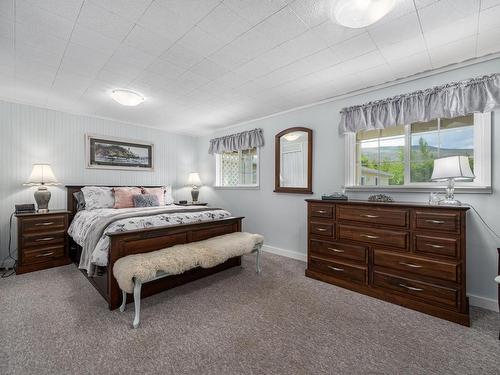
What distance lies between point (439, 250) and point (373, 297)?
0.81 metres

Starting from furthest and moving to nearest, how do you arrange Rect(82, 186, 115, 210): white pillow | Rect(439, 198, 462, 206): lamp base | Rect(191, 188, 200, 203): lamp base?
Rect(191, 188, 200, 203): lamp base < Rect(82, 186, 115, 210): white pillow < Rect(439, 198, 462, 206): lamp base

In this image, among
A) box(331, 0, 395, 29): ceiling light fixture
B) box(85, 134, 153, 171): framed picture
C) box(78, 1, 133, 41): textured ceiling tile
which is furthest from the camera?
box(85, 134, 153, 171): framed picture

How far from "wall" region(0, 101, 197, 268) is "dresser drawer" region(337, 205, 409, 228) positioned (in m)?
3.94

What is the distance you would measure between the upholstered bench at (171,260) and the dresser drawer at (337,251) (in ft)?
2.51

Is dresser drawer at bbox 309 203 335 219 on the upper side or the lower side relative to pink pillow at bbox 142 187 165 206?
lower

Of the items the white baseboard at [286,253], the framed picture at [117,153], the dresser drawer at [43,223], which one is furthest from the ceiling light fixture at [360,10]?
the framed picture at [117,153]

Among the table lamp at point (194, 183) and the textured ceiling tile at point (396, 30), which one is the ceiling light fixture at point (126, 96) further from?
the textured ceiling tile at point (396, 30)

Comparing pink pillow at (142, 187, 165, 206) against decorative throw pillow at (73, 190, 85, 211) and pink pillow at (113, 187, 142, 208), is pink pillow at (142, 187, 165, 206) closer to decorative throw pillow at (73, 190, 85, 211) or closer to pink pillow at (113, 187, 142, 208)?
pink pillow at (113, 187, 142, 208)

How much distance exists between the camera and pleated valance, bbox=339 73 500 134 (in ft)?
7.30

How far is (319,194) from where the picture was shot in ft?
11.5

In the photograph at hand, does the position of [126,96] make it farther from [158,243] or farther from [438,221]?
[438,221]

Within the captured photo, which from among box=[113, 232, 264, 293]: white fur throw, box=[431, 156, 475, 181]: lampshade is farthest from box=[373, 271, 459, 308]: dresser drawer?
box=[113, 232, 264, 293]: white fur throw

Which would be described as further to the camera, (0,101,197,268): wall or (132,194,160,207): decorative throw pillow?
(132,194,160,207): decorative throw pillow

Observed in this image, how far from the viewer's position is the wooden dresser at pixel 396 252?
206 cm
